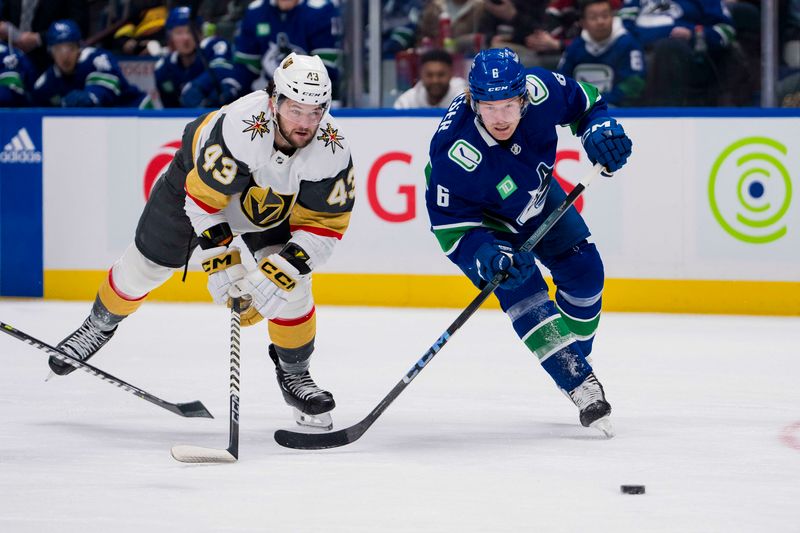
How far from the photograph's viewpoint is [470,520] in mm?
2627

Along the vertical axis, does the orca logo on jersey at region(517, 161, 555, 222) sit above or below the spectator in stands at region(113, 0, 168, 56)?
above

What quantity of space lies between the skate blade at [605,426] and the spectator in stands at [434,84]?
2.93m

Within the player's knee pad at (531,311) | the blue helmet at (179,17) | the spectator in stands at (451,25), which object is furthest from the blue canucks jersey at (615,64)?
the player's knee pad at (531,311)

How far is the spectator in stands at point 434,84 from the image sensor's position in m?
6.17

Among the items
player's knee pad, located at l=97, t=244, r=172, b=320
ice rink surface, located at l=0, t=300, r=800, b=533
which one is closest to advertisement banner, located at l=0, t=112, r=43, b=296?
ice rink surface, located at l=0, t=300, r=800, b=533

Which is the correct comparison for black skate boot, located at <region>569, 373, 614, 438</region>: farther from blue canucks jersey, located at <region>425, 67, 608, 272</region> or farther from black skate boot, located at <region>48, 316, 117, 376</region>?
black skate boot, located at <region>48, 316, 117, 376</region>

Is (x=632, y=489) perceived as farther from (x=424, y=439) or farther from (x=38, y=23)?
(x=38, y=23)

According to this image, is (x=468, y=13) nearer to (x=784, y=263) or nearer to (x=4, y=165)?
(x=784, y=263)

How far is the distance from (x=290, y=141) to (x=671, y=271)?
2.95 m

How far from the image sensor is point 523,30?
6062 millimetres

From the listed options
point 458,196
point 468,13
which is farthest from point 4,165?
point 458,196

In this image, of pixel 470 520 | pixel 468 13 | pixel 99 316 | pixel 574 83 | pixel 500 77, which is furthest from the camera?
pixel 468 13

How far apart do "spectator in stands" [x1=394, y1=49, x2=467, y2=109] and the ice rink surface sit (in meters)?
1.21

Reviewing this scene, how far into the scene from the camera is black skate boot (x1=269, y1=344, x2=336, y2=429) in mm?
3582
